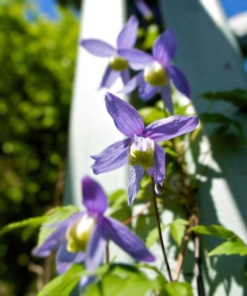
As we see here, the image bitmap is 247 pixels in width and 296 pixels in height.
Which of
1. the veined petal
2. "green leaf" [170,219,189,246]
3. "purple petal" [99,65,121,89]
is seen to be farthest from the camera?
"purple petal" [99,65,121,89]

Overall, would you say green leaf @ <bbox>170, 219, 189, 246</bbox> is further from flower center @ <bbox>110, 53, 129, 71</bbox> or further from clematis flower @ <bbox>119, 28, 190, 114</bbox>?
flower center @ <bbox>110, 53, 129, 71</bbox>

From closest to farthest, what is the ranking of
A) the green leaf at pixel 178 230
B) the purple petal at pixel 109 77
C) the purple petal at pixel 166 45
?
the green leaf at pixel 178 230 < the purple petal at pixel 166 45 < the purple petal at pixel 109 77

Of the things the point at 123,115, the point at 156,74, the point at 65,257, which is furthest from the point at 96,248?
the point at 156,74

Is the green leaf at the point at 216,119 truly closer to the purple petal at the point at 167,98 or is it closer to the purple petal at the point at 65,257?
the purple petal at the point at 167,98

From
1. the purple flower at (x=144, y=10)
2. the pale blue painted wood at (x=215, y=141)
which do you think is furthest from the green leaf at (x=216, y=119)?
the purple flower at (x=144, y=10)

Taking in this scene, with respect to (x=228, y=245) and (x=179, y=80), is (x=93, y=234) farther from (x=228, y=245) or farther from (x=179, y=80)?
(x=179, y=80)

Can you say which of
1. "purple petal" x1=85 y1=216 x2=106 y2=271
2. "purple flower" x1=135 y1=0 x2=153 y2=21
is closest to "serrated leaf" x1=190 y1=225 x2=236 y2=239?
"purple petal" x1=85 y1=216 x2=106 y2=271
